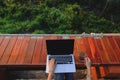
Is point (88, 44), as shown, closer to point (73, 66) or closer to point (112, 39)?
point (112, 39)

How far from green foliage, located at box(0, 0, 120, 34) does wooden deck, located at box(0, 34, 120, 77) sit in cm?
212

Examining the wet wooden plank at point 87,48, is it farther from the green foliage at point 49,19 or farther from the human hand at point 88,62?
the green foliage at point 49,19

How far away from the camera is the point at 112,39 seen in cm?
320

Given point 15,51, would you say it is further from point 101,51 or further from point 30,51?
point 101,51

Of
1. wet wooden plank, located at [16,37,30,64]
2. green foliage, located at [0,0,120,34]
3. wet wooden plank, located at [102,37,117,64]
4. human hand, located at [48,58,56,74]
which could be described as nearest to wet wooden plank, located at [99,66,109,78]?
wet wooden plank, located at [102,37,117,64]

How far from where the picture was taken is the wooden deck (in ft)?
8.43

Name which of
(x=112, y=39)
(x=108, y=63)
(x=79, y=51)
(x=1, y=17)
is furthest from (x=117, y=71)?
(x=1, y=17)

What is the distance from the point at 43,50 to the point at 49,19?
2.83 m

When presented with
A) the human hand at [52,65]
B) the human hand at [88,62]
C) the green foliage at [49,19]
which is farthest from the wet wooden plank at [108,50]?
the green foliage at [49,19]

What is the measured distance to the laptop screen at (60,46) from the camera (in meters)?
2.48

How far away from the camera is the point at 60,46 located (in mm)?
2471

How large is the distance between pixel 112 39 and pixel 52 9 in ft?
9.69

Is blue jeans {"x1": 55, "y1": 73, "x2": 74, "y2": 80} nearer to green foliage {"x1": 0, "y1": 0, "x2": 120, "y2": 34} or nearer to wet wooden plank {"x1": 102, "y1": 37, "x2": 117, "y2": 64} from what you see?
wet wooden plank {"x1": 102, "y1": 37, "x2": 117, "y2": 64}

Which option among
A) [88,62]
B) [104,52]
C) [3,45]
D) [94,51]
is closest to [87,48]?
[94,51]
